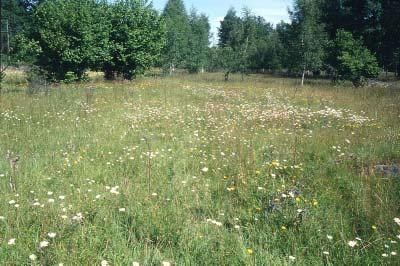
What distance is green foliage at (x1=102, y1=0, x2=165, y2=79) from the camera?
2319cm

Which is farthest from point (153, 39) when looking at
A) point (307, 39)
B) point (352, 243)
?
point (352, 243)

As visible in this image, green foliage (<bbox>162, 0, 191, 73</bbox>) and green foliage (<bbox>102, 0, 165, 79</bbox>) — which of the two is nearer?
green foliage (<bbox>102, 0, 165, 79</bbox>)

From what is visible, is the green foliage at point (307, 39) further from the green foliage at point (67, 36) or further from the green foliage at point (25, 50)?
the green foliage at point (25, 50)

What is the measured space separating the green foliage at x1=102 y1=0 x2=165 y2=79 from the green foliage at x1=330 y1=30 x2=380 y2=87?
14164 millimetres

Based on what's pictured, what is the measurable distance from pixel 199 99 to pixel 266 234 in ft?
37.8

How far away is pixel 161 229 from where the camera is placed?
3879 millimetres

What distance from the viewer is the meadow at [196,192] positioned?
3.52 m

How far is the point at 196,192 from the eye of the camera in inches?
199

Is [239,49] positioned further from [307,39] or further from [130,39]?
[130,39]

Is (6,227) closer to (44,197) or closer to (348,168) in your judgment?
(44,197)

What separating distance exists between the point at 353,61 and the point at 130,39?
1633 cm

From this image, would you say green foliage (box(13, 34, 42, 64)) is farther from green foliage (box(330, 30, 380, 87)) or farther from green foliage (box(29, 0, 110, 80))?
green foliage (box(330, 30, 380, 87))

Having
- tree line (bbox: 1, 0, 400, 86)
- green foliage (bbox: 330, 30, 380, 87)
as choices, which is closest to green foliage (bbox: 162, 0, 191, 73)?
tree line (bbox: 1, 0, 400, 86)

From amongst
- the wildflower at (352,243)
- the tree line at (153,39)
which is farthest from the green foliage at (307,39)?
the wildflower at (352,243)
